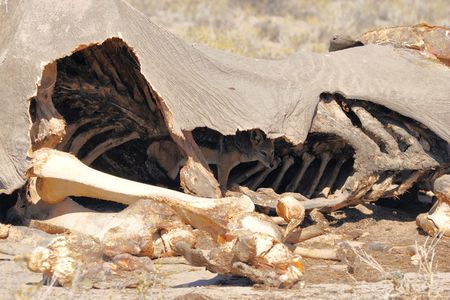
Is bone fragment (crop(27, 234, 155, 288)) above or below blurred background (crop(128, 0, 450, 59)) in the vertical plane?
above

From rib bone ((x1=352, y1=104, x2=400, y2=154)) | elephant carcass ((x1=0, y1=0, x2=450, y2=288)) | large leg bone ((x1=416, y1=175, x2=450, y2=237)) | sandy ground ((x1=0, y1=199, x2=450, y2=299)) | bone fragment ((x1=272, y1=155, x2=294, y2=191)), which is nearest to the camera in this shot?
sandy ground ((x1=0, y1=199, x2=450, y2=299))

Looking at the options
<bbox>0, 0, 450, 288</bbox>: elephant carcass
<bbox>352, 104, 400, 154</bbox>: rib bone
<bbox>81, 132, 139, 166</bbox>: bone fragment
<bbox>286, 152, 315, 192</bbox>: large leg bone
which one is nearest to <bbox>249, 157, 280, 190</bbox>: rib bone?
<bbox>0, 0, 450, 288</bbox>: elephant carcass

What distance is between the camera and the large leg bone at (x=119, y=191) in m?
6.29

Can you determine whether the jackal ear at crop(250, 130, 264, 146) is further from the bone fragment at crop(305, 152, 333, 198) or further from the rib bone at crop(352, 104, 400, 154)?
the rib bone at crop(352, 104, 400, 154)

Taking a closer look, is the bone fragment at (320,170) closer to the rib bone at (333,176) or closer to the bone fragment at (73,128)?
the rib bone at (333,176)

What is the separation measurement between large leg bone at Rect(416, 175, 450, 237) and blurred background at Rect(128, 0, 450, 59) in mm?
12803

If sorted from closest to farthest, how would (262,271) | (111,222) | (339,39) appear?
1. (262,271)
2. (111,222)
3. (339,39)

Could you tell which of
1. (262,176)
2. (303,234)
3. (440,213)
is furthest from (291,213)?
(440,213)

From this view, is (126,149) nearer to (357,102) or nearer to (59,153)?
(59,153)

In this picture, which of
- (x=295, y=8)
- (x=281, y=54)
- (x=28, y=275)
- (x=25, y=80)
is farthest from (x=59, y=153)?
(x=295, y=8)

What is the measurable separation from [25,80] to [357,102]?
242cm

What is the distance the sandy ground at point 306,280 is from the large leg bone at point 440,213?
0.10 m

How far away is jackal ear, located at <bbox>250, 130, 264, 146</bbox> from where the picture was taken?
720 centimetres

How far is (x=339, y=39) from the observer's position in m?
8.46
